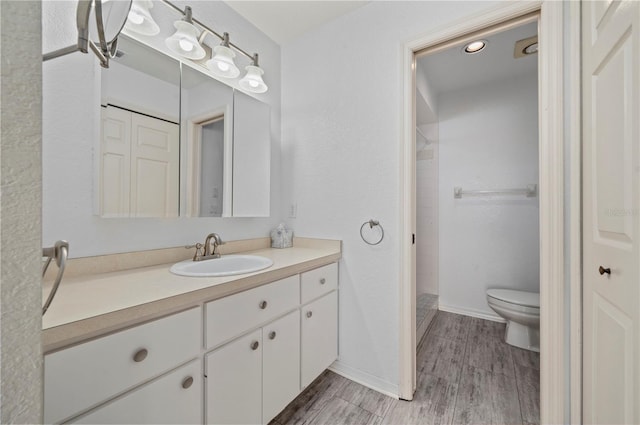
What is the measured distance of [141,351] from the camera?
2.65ft

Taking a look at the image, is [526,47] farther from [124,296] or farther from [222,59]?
[124,296]

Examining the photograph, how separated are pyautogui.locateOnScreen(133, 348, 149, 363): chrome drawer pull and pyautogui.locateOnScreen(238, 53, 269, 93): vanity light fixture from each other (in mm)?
1623

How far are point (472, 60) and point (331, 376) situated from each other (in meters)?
2.84

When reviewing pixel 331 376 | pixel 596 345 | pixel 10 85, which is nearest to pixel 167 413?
pixel 10 85

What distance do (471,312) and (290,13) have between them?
3.20 meters

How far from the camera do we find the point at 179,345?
35.7 inches

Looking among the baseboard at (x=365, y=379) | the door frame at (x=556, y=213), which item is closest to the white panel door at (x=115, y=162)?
the baseboard at (x=365, y=379)

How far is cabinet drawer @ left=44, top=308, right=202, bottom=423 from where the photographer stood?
66 centimetres

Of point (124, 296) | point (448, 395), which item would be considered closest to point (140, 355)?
point (124, 296)

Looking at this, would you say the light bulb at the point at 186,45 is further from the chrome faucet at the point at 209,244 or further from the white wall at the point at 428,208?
the white wall at the point at 428,208

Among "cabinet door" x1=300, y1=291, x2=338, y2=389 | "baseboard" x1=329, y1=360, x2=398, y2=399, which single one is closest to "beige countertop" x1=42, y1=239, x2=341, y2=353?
"cabinet door" x1=300, y1=291, x2=338, y2=389

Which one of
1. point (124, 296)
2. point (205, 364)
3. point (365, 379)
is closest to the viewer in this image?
point (124, 296)

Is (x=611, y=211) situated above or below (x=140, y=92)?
below

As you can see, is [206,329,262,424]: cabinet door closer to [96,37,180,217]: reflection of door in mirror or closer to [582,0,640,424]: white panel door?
[96,37,180,217]: reflection of door in mirror
